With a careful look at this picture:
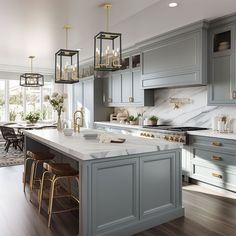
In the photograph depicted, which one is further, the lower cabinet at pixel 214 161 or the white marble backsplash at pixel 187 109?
the white marble backsplash at pixel 187 109

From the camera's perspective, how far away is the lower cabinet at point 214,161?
11.7 feet

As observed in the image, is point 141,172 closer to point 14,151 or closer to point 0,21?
point 0,21

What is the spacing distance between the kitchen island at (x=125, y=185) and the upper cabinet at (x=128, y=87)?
2.84 m

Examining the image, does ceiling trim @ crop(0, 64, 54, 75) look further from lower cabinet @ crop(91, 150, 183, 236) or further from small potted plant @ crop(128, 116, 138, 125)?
lower cabinet @ crop(91, 150, 183, 236)

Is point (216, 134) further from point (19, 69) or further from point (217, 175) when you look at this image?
point (19, 69)

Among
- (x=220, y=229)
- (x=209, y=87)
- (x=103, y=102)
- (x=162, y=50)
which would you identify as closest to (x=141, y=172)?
(x=220, y=229)

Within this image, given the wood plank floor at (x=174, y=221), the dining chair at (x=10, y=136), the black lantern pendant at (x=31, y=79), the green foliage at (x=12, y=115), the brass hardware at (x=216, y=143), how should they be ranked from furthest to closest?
the green foliage at (x=12, y=115) < the dining chair at (x=10, y=136) < the black lantern pendant at (x=31, y=79) < the brass hardware at (x=216, y=143) < the wood plank floor at (x=174, y=221)

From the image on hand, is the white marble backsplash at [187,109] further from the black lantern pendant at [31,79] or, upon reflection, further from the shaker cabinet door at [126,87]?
the black lantern pendant at [31,79]

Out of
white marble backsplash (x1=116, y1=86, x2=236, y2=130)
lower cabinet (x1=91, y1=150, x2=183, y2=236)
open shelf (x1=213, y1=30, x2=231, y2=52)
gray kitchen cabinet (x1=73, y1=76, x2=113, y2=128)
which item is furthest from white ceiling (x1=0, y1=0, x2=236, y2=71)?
lower cabinet (x1=91, y1=150, x2=183, y2=236)

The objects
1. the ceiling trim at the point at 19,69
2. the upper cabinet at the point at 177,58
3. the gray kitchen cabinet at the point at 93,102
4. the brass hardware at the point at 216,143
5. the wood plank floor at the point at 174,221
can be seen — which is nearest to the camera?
the wood plank floor at the point at 174,221

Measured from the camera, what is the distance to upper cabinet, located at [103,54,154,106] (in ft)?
18.3

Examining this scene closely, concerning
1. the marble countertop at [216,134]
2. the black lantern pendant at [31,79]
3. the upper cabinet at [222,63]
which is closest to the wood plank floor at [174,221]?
the marble countertop at [216,134]

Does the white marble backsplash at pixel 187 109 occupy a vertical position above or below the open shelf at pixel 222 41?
below

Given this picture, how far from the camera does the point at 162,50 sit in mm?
4750
